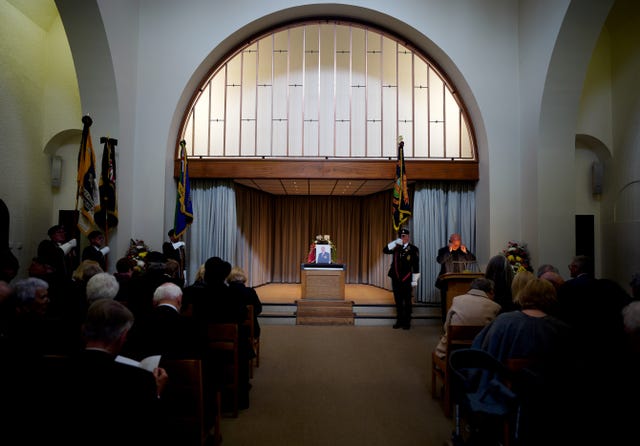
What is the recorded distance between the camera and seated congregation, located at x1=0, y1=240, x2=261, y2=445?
1.63 meters

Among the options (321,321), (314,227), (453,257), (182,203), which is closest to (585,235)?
(453,257)

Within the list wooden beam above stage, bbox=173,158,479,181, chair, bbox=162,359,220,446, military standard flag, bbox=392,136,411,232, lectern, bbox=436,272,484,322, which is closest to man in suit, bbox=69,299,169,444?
chair, bbox=162,359,220,446

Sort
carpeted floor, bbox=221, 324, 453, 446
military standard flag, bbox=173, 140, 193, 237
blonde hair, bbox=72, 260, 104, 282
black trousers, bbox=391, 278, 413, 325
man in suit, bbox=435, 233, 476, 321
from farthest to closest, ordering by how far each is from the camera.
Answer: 1. man in suit, bbox=435, 233, 476, 321
2. black trousers, bbox=391, 278, 413, 325
3. military standard flag, bbox=173, 140, 193, 237
4. blonde hair, bbox=72, 260, 104, 282
5. carpeted floor, bbox=221, 324, 453, 446

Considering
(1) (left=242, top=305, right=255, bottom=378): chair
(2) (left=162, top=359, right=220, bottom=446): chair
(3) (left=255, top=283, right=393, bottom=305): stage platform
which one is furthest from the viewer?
(3) (left=255, top=283, right=393, bottom=305): stage platform

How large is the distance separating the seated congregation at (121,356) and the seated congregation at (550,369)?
5.41 ft

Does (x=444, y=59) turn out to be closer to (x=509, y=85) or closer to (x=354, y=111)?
(x=509, y=85)

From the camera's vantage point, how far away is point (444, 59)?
834cm

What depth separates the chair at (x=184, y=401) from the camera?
8.28 ft

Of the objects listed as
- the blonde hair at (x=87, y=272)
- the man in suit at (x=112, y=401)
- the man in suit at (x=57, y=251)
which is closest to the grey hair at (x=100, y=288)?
the blonde hair at (x=87, y=272)

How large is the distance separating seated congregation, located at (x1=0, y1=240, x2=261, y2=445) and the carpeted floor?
382 millimetres

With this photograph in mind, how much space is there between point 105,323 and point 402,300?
6.47 metres

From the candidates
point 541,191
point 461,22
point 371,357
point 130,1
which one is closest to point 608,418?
point 371,357

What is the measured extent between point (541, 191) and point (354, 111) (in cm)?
435

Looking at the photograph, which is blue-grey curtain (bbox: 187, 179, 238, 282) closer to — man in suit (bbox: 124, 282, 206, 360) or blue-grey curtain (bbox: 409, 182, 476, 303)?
blue-grey curtain (bbox: 409, 182, 476, 303)
